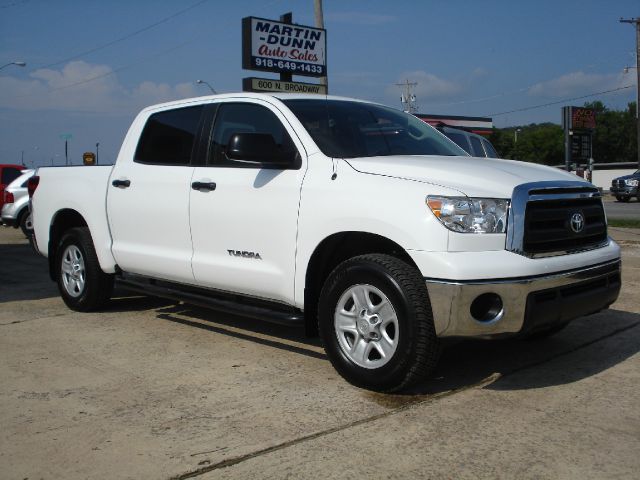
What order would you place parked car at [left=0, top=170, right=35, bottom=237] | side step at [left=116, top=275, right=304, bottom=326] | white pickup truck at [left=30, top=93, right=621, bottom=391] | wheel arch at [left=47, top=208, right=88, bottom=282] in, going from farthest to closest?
parked car at [left=0, top=170, right=35, bottom=237] → wheel arch at [left=47, top=208, right=88, bottom=282] → side step at [left=116, top=275, right=304, bottom=326] → white pickup truck at [left=30, top=93, right=621, bottom=391]

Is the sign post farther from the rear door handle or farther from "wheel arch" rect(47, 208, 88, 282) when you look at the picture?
the rear door handle

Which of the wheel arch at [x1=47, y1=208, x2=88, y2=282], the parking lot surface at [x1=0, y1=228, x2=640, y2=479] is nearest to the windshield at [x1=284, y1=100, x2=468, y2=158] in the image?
the parking lot surface at [x1=0, y1=228, x2=640, y2=479]

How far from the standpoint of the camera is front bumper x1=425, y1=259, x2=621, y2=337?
12.6ft

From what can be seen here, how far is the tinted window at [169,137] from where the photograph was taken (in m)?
5.67

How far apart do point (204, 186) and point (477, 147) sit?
24.7 feet

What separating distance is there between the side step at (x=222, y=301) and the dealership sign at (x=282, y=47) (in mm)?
15941

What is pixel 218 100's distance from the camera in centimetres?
555

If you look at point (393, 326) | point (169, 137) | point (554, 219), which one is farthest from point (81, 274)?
point (554, 219)

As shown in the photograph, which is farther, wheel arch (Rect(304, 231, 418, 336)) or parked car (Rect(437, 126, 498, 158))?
parked car (Rect(437, 126, 498, 158))

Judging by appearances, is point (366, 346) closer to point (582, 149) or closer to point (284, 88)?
point (284, 88)

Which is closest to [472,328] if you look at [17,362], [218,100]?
[218,100]

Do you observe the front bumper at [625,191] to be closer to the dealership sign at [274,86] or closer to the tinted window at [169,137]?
the dealership sign at [274,86]

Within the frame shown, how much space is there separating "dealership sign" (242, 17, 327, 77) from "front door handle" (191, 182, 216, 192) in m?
16.4

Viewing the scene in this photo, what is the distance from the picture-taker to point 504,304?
389 centimetres
